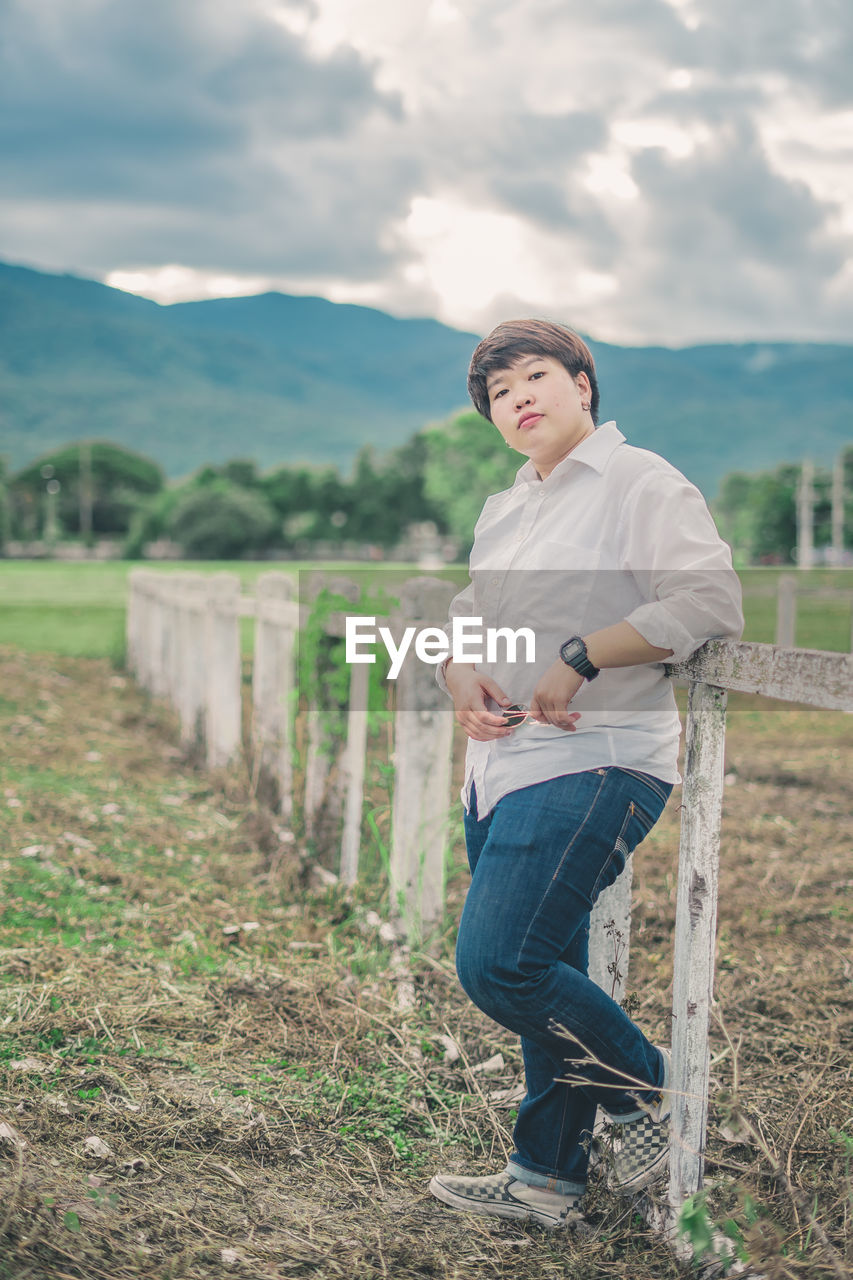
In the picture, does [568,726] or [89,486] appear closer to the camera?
[568,726]

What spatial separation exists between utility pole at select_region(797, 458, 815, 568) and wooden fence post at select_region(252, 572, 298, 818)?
8594 cm

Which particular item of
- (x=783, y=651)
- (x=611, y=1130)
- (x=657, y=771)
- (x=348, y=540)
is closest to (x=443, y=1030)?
(x=611, y=1130)

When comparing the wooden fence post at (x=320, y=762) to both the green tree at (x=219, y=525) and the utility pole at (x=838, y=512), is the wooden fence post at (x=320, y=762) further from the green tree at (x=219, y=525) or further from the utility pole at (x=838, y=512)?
the green tree at (x=219, y=525)

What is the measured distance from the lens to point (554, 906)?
2477 mm

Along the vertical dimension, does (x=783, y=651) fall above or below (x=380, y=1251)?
above

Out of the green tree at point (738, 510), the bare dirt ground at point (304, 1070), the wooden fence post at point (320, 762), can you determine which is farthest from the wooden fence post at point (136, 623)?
the green tree at point (738, 510)

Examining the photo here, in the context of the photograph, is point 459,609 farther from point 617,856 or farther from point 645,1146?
point 645,1146

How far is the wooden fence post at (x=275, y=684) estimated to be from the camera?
6562mm

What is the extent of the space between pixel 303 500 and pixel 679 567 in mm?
138874

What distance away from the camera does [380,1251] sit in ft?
8.54

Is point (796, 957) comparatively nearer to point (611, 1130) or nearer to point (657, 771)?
point (611, 1130)

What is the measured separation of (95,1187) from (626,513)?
196cm

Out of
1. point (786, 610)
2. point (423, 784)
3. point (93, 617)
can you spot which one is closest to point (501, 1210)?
point (423, 784)

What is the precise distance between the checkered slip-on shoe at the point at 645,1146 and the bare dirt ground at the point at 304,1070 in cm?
10
